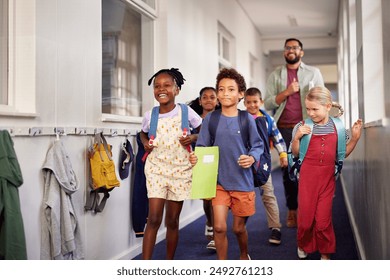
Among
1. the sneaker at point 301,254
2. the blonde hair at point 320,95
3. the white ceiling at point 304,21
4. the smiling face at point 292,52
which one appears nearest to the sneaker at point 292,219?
the sneaker at point 301,254

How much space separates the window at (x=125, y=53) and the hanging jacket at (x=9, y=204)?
2.58 ft

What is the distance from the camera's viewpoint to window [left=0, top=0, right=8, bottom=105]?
1.71 meters

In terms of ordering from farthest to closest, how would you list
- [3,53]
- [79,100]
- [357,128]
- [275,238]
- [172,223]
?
[275,238] → [172,223] → [79,100] → [357,128] → [3,53]

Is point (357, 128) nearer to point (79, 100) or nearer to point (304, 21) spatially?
point (79, 100)

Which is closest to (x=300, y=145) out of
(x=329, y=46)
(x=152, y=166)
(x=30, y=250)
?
(x=152, y=166)

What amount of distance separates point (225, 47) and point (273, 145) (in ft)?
8.67

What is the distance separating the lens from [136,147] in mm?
2598

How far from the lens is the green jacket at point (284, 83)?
8.98 ft

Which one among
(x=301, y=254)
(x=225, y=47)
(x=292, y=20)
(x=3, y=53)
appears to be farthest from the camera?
(x=292, y=20)

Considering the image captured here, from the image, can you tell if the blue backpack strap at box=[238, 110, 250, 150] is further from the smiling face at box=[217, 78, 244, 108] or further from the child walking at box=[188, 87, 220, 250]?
the child walking at box=[188, 87, 220, 250]

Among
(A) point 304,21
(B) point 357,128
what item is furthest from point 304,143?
(A) point 304,21

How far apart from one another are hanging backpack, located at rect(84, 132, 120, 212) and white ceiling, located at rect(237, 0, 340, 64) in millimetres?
2984

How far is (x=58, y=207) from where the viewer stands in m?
1.87

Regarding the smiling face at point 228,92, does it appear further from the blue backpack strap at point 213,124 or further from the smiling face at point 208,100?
the smiling face at point 208,100
